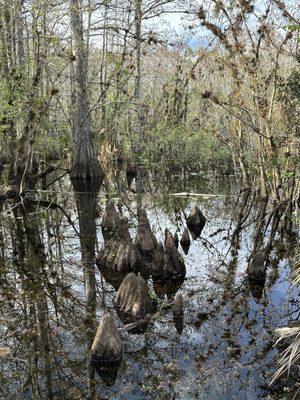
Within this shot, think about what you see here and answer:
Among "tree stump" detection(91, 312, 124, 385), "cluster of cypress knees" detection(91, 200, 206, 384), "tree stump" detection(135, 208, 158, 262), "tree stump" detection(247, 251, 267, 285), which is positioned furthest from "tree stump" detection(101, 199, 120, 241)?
"tree stump" detection(91, 312, 124, 385)

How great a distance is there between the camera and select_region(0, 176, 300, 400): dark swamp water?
4.63m

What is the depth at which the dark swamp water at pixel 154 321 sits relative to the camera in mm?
4629

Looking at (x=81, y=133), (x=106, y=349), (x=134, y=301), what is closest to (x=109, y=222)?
(x=134, y=301)

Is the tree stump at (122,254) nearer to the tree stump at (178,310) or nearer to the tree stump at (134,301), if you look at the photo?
the tree stump at (134,301)

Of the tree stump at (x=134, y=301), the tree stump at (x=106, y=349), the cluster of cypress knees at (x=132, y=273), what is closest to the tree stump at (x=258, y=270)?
the cluster of cypress knees at (x=132, y=273)

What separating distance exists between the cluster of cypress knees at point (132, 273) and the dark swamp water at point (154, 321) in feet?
0.40

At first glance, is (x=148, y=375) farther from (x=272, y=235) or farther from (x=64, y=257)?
(x=272, y=235)

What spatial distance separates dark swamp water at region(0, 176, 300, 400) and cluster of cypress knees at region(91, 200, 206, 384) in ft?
0.40

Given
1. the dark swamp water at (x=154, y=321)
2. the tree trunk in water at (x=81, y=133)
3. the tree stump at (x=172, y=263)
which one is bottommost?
the dark swamp water at (x=154, y=321)

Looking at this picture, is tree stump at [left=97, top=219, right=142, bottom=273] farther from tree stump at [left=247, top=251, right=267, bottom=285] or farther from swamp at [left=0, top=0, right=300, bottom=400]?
tree stump at [left=247, top=251, right=267, bottom=285]

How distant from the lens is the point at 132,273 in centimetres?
632

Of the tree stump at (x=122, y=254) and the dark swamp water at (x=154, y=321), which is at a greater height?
the tree stump at (x=122, y=254)

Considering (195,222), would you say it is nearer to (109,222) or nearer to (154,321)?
(109,222)

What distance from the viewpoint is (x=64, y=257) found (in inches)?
342
